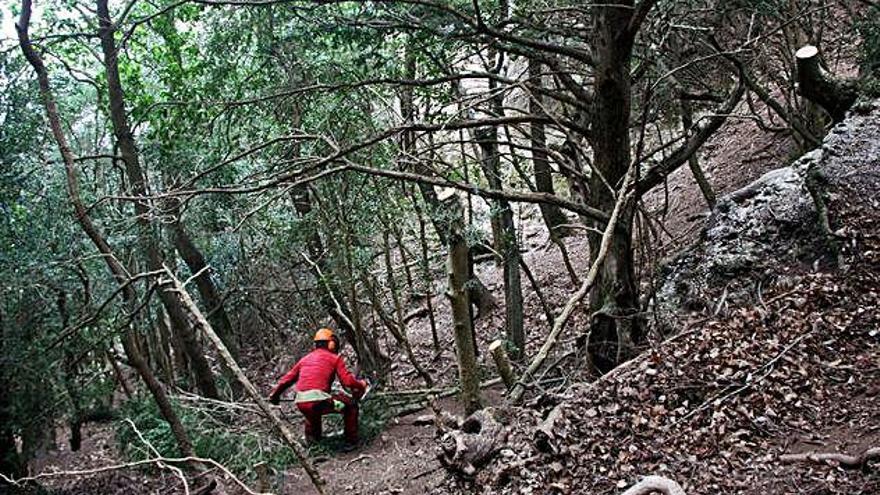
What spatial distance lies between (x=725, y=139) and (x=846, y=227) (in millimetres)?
8543

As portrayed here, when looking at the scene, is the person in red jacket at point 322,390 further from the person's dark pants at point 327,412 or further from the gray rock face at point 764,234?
the gray rock face at point 764,234

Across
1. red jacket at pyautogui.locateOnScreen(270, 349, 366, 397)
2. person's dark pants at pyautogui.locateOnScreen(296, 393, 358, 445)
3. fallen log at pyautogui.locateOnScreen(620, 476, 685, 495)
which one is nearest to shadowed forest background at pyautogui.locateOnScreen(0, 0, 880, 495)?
fallen log at pyautogui.locateOnScreen(620, 476, 685, 495)

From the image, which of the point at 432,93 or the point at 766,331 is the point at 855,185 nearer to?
the point at 766,331

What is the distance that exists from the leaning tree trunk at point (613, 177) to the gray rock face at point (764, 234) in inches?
16.5

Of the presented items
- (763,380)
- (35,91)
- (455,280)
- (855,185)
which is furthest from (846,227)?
(35,91)

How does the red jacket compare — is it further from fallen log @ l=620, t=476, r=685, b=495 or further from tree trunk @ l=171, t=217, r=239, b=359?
fallen log @ l=620, t=476, r=685, b=495

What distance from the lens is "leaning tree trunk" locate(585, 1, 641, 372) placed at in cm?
561

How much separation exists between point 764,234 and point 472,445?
3.37 metres

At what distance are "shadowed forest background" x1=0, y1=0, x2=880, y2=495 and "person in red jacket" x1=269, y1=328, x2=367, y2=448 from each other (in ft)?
1.04

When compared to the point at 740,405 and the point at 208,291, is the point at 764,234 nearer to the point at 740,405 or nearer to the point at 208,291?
the point at 740,405

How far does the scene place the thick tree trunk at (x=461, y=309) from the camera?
4848mm

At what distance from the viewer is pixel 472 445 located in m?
4.46

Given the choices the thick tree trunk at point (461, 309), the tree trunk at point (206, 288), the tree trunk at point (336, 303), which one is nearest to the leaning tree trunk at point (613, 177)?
the thick tree trunk at point (461, 309)

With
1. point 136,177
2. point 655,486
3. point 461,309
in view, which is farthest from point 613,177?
point 136,177
